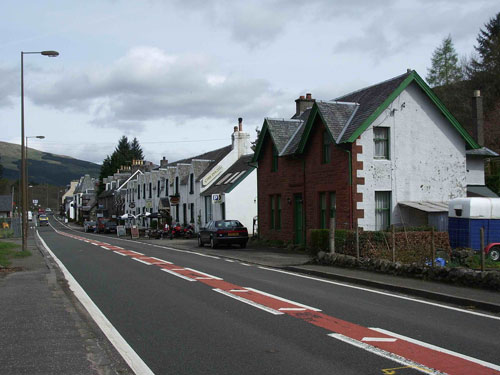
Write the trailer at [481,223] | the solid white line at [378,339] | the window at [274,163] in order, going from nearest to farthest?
the solid white line at [378,339], the trailer at [481,223], the window at [274,163]

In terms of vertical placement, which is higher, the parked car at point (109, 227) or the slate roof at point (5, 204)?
the slate roof at point (5, 204)

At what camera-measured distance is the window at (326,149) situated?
2462cm

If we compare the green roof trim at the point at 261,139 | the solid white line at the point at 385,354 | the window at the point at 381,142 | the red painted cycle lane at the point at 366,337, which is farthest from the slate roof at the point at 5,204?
the solid white line at the point at 385,354

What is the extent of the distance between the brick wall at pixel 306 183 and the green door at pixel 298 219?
0.51 feet

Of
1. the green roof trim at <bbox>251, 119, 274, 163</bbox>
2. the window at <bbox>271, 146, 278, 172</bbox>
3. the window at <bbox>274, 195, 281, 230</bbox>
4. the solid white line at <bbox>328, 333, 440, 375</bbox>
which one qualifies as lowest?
the solid white line at <bbox>328, 333, 440, 375</bbox>

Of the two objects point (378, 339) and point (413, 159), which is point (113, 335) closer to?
point (378, 339)

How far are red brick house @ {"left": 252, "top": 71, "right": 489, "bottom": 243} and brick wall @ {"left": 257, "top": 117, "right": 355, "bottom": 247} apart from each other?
0.15 feet

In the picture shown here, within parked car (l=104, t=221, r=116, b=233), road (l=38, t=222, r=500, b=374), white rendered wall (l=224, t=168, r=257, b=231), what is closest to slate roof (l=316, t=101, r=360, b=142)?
road (l=38, t=222, r=500, b=374)

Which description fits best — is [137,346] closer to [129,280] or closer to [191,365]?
[191,365]

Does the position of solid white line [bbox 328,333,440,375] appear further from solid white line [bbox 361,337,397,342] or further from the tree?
the tree

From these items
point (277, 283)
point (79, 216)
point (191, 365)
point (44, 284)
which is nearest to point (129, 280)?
point (44, 284)

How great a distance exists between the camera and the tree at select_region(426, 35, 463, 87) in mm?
53469

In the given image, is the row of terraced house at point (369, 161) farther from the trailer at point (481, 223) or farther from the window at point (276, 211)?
the trailer at point (481, 223)

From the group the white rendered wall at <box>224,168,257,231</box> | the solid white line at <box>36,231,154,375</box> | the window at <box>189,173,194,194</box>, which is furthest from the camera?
the window at <box>189,173,194,194</box>
